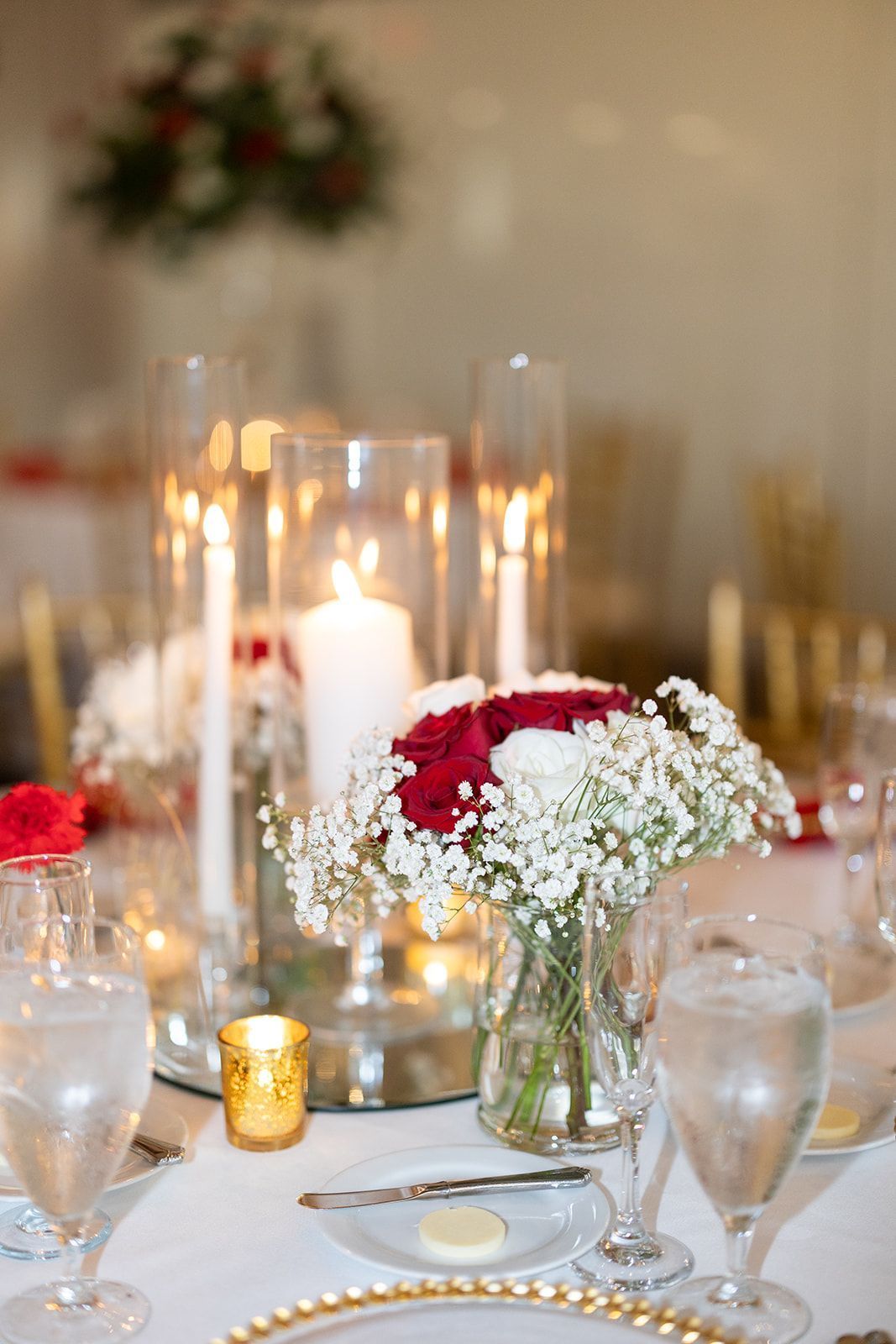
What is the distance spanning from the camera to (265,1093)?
44.1 inches

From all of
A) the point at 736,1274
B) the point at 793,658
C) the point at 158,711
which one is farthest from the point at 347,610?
the point at 793,658

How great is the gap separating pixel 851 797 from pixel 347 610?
0.55 metres

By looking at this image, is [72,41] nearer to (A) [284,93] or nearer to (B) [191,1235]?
(A) [284,93]

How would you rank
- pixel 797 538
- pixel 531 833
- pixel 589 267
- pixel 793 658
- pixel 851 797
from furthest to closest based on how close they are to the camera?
pixel 589 267 < pixel 797 538 < pixel 793 658 < pixel 851 797 < pixel 531 833

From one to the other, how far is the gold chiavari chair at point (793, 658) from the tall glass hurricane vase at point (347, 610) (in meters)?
0.95

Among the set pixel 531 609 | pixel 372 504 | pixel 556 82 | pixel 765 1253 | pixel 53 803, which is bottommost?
pixel 765 1253

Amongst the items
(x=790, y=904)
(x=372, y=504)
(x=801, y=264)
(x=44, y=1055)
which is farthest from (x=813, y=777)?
(x=801, y=264)

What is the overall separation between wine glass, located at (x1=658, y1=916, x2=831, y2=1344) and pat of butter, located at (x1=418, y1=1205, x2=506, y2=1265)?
138 millimetres

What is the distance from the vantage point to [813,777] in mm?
2059

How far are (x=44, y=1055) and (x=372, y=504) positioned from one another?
2.36ft

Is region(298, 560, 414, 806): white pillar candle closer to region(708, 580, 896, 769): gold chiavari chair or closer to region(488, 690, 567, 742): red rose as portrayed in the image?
region(488, 690, 567, 742): red rose

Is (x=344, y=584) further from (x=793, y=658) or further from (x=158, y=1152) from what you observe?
(x=793, y=658)

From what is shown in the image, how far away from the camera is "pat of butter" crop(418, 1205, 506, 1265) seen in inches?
37.3

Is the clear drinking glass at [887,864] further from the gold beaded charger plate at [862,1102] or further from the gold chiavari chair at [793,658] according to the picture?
the gold chiavari chair at [793,658]
